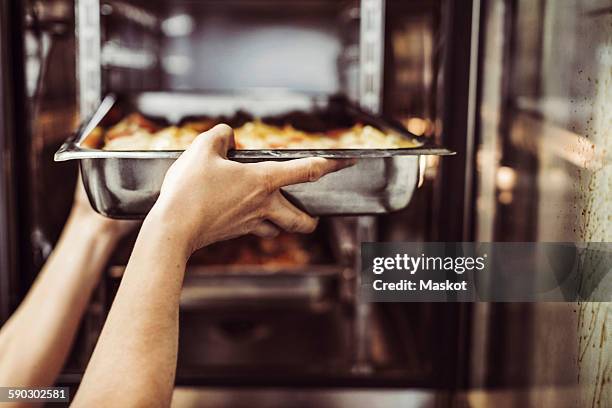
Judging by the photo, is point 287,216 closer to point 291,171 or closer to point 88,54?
point 291,171

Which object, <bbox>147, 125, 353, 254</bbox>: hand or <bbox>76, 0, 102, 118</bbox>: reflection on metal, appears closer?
<bbox>147, 125, 353, 254</bbox>: hand

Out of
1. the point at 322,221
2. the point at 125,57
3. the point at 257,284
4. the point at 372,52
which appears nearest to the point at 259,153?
the point at 372,52

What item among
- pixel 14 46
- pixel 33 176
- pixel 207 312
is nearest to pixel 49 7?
pixel 14 46

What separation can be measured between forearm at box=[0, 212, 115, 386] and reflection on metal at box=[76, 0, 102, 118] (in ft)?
1.28

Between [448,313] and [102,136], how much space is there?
2.32ft

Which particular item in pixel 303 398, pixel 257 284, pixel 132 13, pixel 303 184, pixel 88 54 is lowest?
pixel 303 398

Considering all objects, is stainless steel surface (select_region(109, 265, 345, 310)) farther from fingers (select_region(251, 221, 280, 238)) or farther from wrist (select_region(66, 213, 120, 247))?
fingers (select_region(251, 221, 280, 238))

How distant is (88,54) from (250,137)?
18.6 inches

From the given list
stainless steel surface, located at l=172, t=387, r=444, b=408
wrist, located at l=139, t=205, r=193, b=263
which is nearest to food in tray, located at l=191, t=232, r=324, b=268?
stainless steel surface, located at l=172, t=387, r=444, b=408

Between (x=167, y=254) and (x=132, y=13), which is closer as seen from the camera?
(x=167, y=254)

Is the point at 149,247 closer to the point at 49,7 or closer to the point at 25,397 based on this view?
the point at 25,397

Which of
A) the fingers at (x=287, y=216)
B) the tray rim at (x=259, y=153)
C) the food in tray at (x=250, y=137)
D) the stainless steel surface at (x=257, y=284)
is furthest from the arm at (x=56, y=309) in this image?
the stainless steel surface at (x=257, y=284)

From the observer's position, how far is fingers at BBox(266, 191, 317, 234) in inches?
38.1

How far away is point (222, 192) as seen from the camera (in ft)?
2.85
